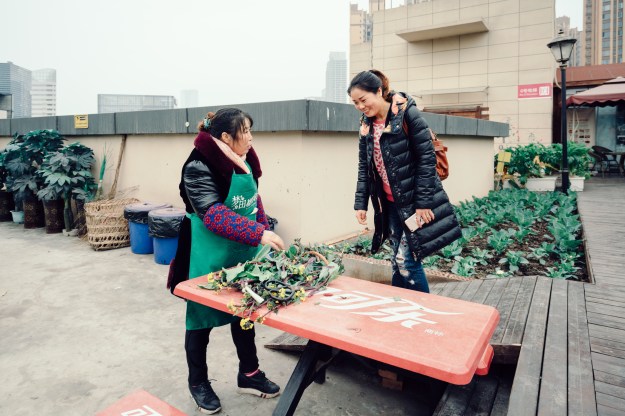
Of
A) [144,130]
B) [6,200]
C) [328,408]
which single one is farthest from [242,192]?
[6,200]

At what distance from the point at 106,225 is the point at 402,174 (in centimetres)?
530

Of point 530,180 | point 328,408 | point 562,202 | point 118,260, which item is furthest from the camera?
point 530,180

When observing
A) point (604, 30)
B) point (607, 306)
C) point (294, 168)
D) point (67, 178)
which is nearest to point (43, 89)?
point (67, 178)

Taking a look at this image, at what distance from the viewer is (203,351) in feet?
8.21

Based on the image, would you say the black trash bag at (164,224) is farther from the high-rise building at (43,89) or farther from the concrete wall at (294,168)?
the high-rise building at (43,89)

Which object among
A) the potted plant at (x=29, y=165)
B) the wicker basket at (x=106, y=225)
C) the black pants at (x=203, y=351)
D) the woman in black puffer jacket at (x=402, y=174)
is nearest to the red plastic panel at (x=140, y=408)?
the black pants at (x=203, y=351)

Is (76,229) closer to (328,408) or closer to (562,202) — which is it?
(328,408)

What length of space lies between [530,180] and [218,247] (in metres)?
9.92

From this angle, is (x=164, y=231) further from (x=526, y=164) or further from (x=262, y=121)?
(x=526, y=164)

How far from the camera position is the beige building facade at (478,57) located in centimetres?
1559

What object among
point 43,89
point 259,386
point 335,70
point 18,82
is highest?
point 335,70

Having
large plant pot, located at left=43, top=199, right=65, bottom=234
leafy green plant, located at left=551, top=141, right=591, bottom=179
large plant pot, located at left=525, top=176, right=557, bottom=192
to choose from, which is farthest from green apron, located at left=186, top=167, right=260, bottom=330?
Answer: leafy green plant, located at left=551, top=141, right=591, bottom=179

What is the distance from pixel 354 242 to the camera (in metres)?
5.50

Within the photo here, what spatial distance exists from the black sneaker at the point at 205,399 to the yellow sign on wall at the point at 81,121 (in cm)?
720
